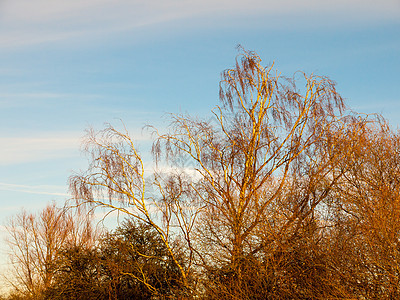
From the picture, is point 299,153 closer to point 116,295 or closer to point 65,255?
point 116,295

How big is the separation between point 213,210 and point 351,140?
443 centimetres

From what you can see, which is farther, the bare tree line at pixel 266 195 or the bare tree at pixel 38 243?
the bare tree at pixel 38 243

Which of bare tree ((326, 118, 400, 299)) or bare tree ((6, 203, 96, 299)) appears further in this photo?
bare tree ((6, 203, 96, 299))

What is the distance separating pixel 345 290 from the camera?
32.2ft

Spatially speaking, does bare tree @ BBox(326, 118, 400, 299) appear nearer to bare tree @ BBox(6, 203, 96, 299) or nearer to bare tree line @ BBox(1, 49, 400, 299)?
bare tree line @ BBox(1, 49, 400, 299)

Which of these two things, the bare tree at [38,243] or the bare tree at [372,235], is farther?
the bare tree at [38,243]

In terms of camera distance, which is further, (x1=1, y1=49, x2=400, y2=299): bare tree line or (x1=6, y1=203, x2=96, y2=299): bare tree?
(x1=6, y1=203, x2=96, y2=299): bare tree

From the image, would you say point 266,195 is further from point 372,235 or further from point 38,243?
point 38,243

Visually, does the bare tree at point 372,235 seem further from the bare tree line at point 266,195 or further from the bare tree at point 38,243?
the bare tree at point 38,243

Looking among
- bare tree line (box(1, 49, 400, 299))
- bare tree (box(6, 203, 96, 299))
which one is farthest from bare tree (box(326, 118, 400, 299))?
bare tree (box(6, 203, 96, 299))

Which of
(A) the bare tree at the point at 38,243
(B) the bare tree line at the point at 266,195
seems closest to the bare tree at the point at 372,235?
(B) the bare tree line at the point at 266,195

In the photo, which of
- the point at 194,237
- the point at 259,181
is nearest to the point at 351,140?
the point at 259,181

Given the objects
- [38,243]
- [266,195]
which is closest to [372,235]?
[266,195]

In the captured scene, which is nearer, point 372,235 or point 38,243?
point 372,235
